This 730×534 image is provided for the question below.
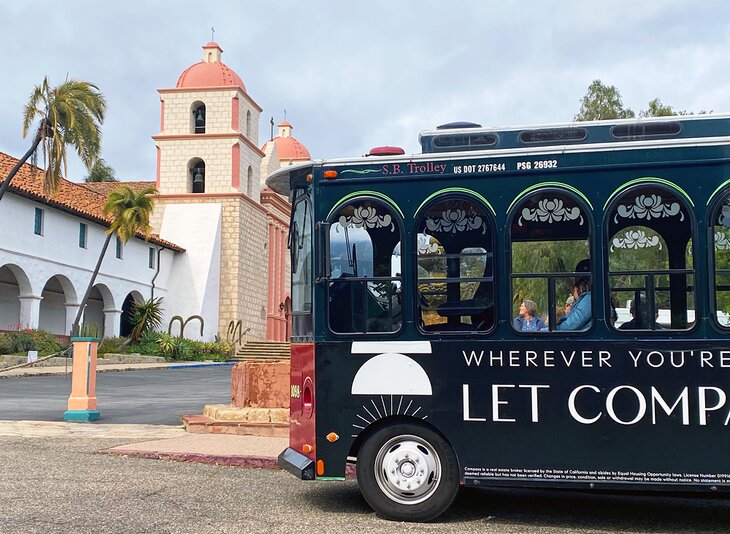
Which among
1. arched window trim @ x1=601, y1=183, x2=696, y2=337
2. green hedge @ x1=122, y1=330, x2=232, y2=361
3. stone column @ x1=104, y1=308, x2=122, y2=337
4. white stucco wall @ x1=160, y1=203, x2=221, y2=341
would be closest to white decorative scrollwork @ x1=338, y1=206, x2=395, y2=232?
arched window trim @ x1=601, y1=183, x2=696, y2=337

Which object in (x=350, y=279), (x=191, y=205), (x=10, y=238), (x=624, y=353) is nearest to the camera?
(x=624, y=353)

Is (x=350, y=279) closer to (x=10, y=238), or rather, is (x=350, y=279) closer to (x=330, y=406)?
(x=330, y=406)

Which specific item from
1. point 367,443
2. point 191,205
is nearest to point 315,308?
point 367,443

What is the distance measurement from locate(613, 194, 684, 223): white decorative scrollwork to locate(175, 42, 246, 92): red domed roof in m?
45.7

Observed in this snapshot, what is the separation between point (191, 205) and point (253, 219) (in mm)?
4125

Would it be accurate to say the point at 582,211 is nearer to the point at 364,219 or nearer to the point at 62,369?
the point at 364,219

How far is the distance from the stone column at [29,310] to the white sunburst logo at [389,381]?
3112 cm

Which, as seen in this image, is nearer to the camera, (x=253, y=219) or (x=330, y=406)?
(x=330, y=406)

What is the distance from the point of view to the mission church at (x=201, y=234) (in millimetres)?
43031

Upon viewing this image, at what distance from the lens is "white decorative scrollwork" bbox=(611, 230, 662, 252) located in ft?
21.8

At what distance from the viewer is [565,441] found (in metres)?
6.70

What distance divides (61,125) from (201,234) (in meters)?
21.0

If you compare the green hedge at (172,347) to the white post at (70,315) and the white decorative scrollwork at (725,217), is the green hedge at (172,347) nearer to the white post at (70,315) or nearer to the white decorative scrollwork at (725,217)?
the white post at (70,315)

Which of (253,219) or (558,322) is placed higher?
(253,219)
